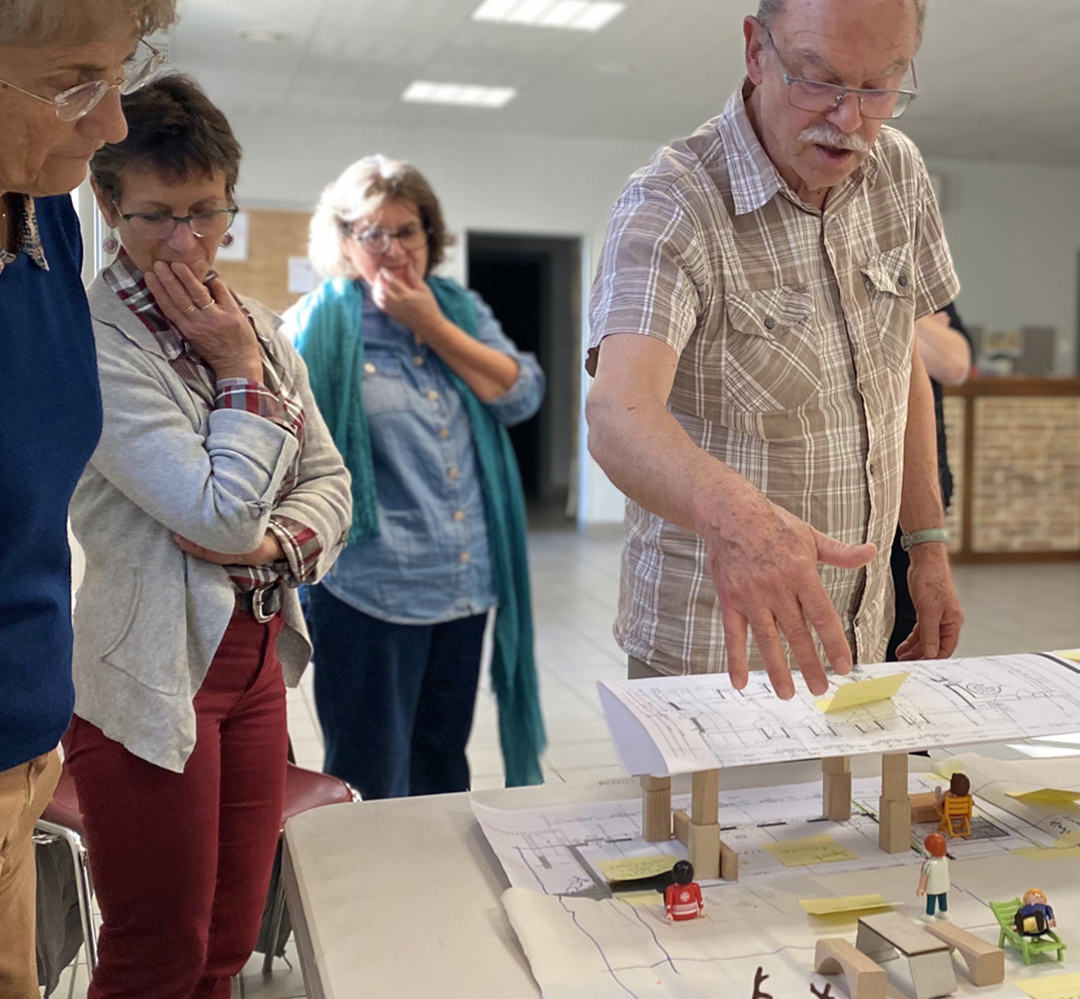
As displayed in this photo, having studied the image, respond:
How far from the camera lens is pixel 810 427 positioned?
134 centimetres

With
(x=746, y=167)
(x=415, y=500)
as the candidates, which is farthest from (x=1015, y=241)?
(x=746, y=167)

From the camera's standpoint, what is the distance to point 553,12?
5613 mm

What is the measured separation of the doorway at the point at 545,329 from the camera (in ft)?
31.9

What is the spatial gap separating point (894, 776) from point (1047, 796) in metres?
0.25

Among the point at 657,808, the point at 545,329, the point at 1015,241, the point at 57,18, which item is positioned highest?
the point at 1015,241

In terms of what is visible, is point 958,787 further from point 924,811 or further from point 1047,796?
point 1047,796

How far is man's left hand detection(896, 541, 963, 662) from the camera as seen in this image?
146cm

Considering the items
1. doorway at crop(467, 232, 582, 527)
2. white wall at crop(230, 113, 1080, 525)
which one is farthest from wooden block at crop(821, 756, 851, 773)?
doorway at crop(467, 232, 582, 527)

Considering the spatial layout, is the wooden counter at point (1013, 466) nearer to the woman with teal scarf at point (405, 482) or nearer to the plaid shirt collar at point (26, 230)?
the woman with teal scarf at point (405, 482)

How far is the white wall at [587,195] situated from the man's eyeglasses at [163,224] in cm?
601

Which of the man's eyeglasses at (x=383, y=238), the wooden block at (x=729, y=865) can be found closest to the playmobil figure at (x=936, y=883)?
the wooden block at (x=729, y=865)

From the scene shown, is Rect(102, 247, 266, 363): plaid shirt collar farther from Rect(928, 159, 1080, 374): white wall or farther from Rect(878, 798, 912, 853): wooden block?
Rect(928, 159, 1080, 374): white wall

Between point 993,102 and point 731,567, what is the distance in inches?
301

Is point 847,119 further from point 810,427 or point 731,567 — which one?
point 731,567
